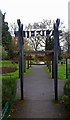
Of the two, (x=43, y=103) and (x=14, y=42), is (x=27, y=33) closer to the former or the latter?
(x=43, y=103)

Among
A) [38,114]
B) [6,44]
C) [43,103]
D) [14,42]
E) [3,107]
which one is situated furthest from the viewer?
[14,42]

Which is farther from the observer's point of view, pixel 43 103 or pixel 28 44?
pixel 28 44

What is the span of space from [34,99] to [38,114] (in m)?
2.94

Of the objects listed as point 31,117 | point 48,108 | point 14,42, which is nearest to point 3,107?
point 31,117

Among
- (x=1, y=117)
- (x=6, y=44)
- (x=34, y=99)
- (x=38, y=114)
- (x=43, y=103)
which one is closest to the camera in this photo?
(x=1, y=117)

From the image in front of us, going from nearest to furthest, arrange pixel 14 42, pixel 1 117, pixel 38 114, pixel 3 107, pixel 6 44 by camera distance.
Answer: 1. pixel 1 117
2. pixel 3 107
3. pixel 38 114
4. pixel 6 44
5. pixel 14 42

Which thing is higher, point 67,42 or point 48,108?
point 67,42

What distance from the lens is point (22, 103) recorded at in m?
11.4

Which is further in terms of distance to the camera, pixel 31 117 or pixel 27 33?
pixel 27 33

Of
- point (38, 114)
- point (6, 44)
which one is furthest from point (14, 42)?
point (38, 114)

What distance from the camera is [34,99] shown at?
12219 millimetres

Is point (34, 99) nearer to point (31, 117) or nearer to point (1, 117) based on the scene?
point (31, 117)

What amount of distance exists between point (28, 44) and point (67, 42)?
898cm

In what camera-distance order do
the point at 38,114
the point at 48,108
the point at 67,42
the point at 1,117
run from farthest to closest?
the point at 67,42, the point at 48,108, the point at 38,114, the point at 1,117
